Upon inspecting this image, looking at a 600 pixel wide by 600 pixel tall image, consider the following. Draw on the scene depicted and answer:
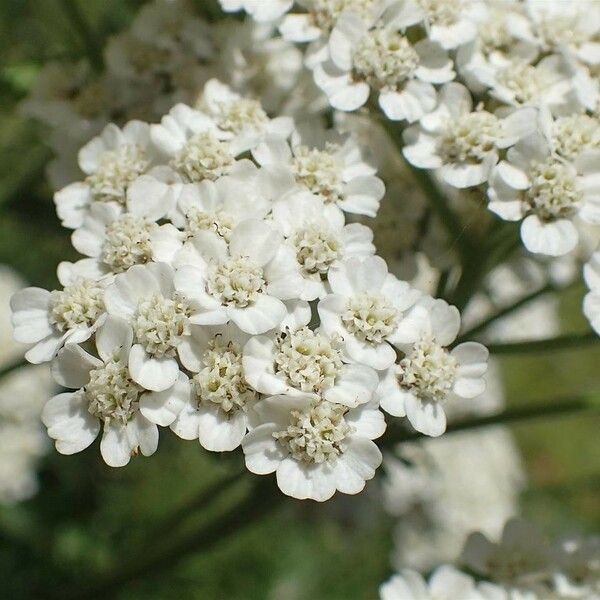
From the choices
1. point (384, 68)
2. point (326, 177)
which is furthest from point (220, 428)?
point (384, 68)

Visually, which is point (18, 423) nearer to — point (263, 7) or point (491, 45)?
point (263, 7)

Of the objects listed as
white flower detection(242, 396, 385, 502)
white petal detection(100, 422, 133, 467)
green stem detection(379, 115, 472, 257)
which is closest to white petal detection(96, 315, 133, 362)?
white petal detection(100, 422, 133, 467)

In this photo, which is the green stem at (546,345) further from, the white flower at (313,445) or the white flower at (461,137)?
the white flower at (313,445)

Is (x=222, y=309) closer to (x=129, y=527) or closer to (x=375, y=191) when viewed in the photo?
(x=375, y=191)

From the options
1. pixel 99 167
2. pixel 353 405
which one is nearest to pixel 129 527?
pixel 99 167

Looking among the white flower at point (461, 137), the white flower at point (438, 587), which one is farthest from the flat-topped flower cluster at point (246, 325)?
the white flower at point (438, 587)

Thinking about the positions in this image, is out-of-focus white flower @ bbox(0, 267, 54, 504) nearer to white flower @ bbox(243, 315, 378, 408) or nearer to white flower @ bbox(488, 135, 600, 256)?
white flower @ bbox(243, 315, 378, 408)
